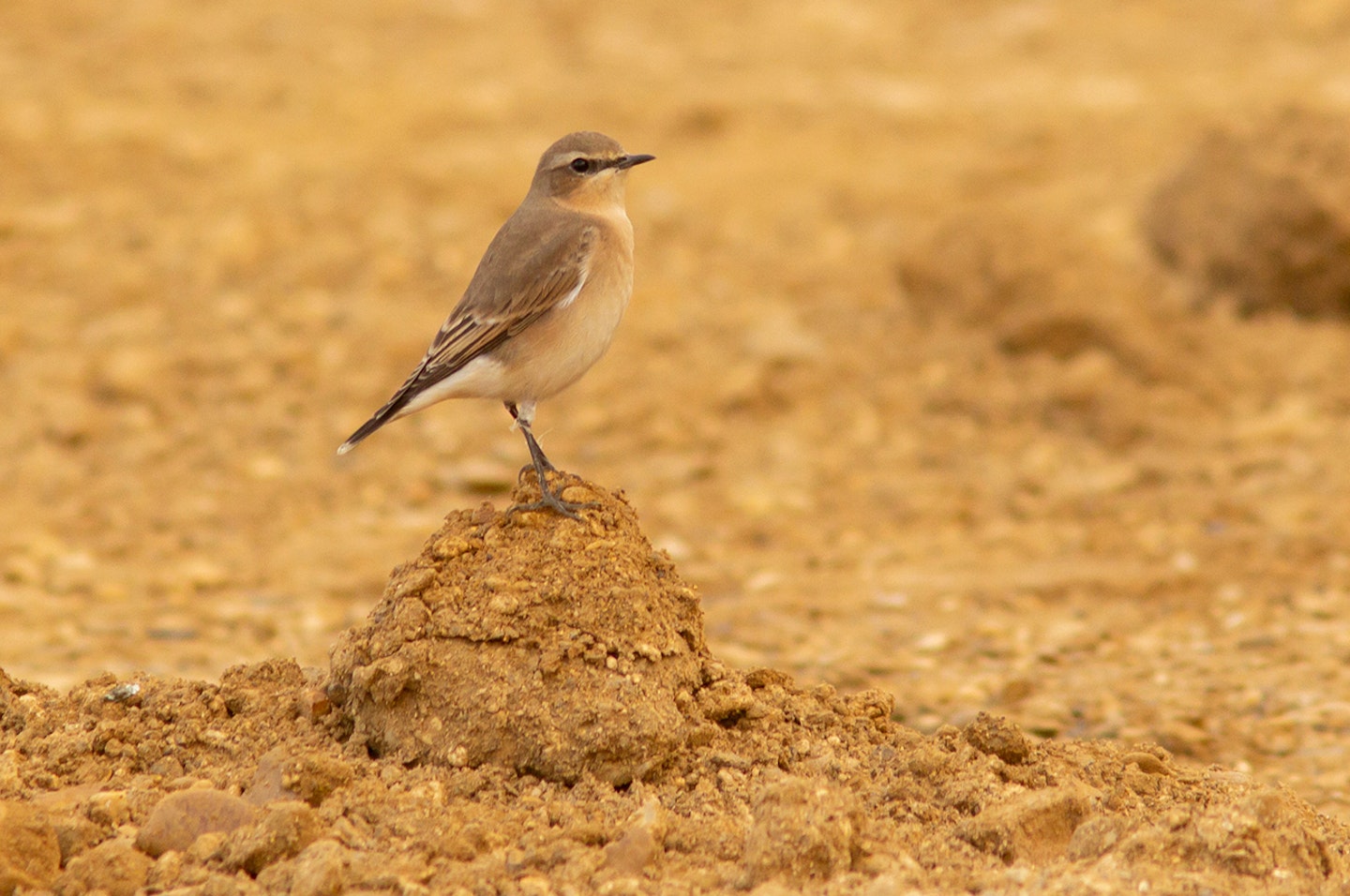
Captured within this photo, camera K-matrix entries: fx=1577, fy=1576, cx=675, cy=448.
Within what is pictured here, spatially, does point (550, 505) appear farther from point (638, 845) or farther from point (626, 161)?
point (626, 161)

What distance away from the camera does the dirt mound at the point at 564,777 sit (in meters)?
4.41

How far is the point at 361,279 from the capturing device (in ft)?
43.8

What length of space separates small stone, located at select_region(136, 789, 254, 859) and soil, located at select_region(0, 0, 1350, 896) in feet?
0.04

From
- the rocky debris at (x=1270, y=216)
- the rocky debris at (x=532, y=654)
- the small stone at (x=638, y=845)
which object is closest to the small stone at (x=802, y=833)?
the small stone at (x=638, y=845)

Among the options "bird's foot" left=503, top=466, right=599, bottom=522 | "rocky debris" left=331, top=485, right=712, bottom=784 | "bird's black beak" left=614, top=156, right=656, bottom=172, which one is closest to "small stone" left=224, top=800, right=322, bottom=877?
"rocky debris" left=331, top=485, right=712, bottom=784

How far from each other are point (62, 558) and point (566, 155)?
4.42 m

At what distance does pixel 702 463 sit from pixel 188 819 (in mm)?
6572

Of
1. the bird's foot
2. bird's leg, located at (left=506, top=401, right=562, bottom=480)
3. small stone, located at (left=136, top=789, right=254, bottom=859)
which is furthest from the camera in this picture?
bird's leg, located at (left=506, top=401, right=562, bottom=480)

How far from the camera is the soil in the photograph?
15.7ft

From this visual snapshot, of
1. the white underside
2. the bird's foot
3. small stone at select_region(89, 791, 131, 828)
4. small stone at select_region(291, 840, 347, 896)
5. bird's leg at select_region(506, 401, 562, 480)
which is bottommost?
small stone at select_region(291, 840, 347, 896)

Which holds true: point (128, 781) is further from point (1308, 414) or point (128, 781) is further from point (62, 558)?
point (1308, 414)

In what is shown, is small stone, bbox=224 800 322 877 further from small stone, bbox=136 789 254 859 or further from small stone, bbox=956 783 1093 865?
small stone, bbox=956 783 1093 865

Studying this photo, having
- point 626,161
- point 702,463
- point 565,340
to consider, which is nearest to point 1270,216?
point 702,463

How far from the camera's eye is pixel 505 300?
6.31 m
